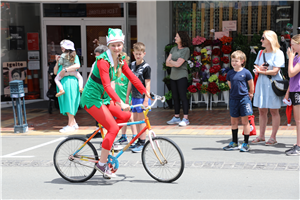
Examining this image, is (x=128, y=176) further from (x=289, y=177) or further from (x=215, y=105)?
(x=215, y=105)

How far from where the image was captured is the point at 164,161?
5.05 m

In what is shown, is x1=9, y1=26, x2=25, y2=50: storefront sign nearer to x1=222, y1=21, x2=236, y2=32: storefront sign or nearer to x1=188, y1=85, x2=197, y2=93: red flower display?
x1=188, y1=85, x2=197, y2=93: red flower display

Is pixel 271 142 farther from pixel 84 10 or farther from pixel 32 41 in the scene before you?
pixel 32 41

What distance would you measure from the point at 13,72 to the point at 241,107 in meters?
9.20

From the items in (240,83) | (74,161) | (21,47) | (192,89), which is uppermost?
(21,47)

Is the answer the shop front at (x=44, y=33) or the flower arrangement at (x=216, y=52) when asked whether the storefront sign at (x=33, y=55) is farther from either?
the flower arrangement at (x=216, y=52)

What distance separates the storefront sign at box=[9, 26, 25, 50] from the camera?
13.2 metres

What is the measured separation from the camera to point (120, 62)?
5105 millimetres

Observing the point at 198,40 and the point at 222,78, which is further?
the point at 198,40

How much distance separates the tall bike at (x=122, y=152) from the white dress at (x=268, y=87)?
261 cm

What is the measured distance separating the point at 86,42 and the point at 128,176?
864cm

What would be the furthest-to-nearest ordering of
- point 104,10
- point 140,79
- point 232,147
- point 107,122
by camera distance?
point 104,10
point 140,79
point 232,147
point 107,122

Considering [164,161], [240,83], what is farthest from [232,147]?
[164,161]

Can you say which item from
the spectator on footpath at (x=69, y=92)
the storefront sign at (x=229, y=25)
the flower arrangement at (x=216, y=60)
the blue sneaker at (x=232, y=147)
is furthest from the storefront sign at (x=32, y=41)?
the blue sneaker at (x=232, y=147)
